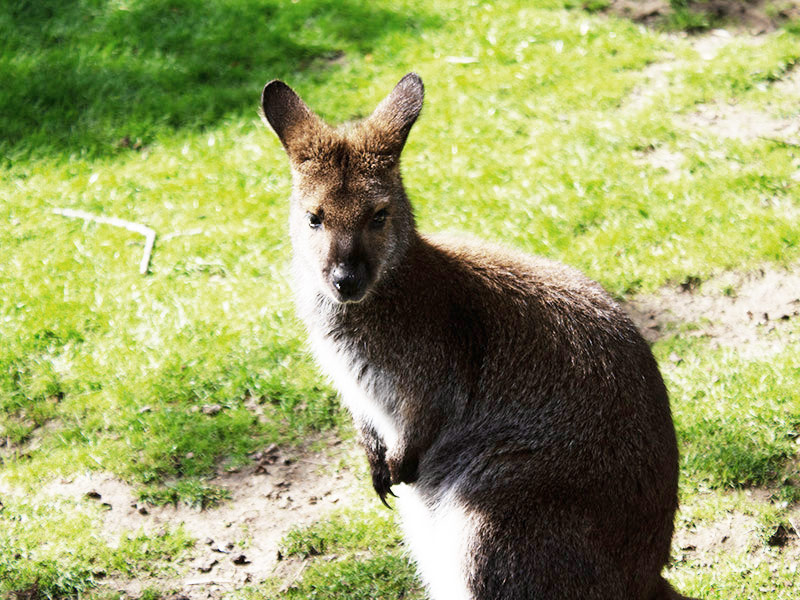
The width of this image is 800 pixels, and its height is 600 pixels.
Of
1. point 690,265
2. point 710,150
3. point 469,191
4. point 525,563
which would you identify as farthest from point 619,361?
point 710,150

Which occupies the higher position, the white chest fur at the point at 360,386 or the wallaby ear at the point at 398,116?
the wallaby ear at the point at 398,116

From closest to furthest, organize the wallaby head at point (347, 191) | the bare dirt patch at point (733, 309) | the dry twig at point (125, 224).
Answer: the wallaby head at point (347, 191) < the bare dirt patch at point (733, 309) < the dry twig at point (125, 224)

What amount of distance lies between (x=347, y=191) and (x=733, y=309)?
278 centimetres

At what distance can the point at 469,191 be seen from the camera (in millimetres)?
6656

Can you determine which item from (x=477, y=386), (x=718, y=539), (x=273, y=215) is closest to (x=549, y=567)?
(x=477, y=386)

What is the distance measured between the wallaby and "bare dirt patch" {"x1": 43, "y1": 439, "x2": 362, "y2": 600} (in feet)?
2.27

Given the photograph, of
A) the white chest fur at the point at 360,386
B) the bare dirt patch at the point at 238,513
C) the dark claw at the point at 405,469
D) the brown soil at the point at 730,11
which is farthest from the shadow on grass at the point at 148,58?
the dark claw at the point at 405,469

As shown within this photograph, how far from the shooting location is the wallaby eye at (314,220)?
12.6ft

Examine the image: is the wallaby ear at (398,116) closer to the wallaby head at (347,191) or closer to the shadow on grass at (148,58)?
the wallaby head at (347,191)

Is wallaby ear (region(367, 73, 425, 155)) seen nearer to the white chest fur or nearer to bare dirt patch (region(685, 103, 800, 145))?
the white chest fur

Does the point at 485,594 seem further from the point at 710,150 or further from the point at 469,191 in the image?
the point at 710,150

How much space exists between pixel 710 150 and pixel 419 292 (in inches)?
143

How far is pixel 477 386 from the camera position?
12.6 feet

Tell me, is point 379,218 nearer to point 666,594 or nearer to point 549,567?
point 549,567
